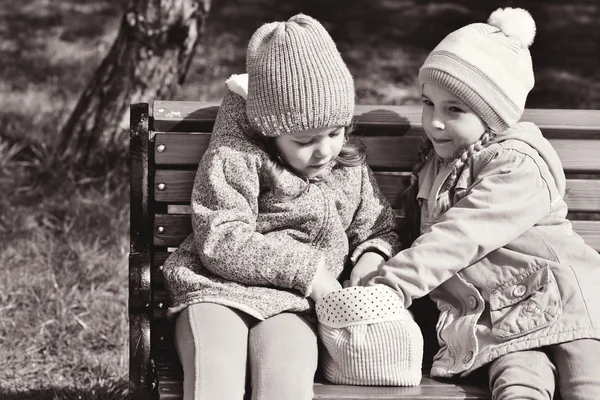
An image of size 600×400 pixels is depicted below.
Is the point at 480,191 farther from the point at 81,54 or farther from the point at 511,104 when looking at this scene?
the point at 81,54

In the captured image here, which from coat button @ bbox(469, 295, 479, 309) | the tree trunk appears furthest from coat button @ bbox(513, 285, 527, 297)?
the tree trunk

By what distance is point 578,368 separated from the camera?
2.73 metres

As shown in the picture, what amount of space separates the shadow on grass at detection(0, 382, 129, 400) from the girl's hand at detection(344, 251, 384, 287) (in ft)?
3.73

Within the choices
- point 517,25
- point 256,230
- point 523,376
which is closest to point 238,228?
point 256,230

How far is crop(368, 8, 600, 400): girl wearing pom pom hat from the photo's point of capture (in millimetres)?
2797

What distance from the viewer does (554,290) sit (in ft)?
9.27

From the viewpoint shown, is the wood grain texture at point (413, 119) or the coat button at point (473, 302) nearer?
the coat button at point (473, 302)

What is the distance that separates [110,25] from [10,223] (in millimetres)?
4097

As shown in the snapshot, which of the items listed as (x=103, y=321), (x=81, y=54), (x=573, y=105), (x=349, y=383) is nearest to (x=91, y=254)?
(x=103, y=321)

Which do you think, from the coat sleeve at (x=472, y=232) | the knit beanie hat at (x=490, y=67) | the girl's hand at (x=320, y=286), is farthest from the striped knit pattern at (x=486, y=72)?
the girl's hand at (x=320, y=286)

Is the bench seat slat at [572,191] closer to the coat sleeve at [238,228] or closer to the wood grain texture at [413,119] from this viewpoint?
the wood grain texture at [413,119]

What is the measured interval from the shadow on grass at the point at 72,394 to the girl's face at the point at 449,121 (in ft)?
5.13

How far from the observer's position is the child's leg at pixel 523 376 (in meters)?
2.67

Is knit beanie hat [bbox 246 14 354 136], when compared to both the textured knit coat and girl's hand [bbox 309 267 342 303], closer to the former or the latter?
the textured knit coat
